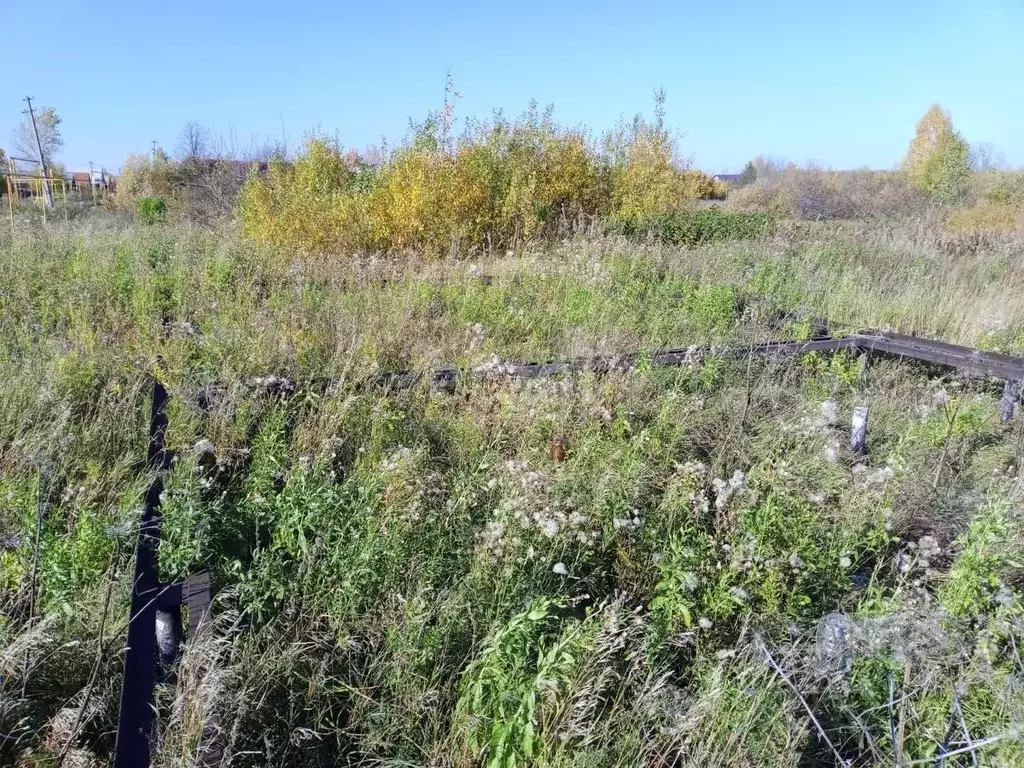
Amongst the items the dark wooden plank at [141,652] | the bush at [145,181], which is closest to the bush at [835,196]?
the bush at [145,181]

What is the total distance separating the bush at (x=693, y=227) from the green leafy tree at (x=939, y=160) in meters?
11.3

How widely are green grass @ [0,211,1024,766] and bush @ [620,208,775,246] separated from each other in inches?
280

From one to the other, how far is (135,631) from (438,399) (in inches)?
98.0

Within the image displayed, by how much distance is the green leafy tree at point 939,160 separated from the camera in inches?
870

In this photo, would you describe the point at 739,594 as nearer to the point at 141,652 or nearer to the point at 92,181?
the point at 141,652

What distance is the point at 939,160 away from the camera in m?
25.0

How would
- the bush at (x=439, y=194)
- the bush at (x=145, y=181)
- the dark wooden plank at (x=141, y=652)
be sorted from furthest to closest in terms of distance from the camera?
the bush at (x=145, y=181), the bush at (x=439, y=194), the dark wooden plank at (x=141, y=652)

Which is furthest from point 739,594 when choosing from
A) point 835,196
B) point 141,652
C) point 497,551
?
point 835,196

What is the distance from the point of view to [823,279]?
28.5ft

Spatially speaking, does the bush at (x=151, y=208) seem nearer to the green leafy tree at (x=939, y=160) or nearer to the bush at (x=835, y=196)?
the bush at (x=835, y=196)

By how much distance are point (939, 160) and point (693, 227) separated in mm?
17747

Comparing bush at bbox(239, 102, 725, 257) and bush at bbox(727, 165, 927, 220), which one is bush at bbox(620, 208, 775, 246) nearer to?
bush at bbox(239, 102, 725, 257)

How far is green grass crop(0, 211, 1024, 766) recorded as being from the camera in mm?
2176

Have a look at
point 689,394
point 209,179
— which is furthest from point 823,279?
point 209,179
